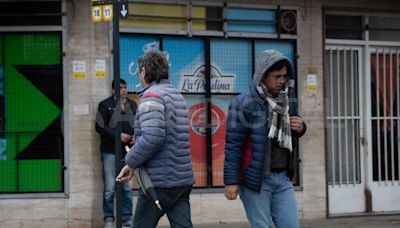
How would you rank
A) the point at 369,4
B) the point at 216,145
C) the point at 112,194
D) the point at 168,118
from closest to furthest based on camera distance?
the point at 168,118 → the point at 112,194 → the point at 216,145 → the point at 369,4

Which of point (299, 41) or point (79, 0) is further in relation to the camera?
point (299, 41)

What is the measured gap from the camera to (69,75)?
9859 millimetres

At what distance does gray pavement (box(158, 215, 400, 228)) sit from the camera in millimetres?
10320

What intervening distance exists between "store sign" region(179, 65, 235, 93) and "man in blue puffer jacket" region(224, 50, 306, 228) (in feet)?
15.0

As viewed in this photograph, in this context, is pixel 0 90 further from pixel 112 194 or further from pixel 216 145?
pixel 216 145

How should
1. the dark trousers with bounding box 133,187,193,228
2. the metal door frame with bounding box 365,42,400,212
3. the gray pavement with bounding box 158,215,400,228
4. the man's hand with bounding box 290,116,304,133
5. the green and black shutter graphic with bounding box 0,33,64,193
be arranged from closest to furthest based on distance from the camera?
the dark trousers with bounding box 133,187,193,228, the man's hand with bounding box 290,116,304,133, the green and black shutter graphic with bounding box 0,33,64,193, the gray pavement with bounding box 158,215,400,228, the metal door frame with bounding box 365,42,400,212

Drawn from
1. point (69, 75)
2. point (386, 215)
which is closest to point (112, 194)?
point (69, 75)

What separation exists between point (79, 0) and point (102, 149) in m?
2.09

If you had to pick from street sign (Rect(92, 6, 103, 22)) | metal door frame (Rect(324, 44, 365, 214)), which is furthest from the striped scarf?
metal door frame (Rect(324, 44, 365, 214))

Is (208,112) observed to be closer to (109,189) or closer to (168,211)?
(109,189)

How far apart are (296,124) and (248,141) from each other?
0.47 m

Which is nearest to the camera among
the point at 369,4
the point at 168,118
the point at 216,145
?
the point at 168,118

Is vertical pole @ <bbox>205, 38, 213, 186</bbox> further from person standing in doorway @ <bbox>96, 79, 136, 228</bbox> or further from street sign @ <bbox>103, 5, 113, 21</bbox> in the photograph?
street sign @ <bbox>103, 5, 113, 21</bbox>

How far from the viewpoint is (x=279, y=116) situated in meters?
5.83
